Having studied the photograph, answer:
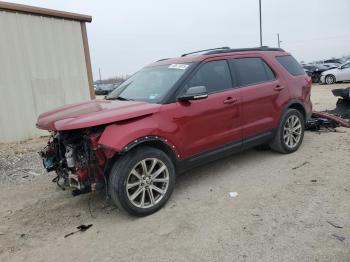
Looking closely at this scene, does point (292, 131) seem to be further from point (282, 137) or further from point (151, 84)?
point (151, 84)

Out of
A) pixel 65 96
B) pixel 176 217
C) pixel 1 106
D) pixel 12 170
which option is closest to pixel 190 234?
pixel 176 217

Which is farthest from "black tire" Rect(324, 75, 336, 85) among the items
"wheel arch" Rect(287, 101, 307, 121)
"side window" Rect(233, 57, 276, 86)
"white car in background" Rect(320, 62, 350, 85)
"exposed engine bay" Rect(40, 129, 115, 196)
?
"exposed engine bay" Rect(40, 129, 115, 196)

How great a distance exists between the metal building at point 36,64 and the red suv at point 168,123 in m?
4.80

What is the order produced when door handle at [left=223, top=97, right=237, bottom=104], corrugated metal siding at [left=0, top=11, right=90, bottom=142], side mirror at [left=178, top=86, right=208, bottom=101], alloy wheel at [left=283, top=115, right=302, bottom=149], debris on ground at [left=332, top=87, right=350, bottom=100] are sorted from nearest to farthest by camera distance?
side mirror at [left=178, top=86, right=208, bottom=101], door handle at [left=223, top=97, right=237, bottom=104], alloy wheel at [left=283, top=115, right=302, bottom=149], debris on ground at [left=332, top=87, right=350, bottom=100], corrugated metal siding at [left=0, top=11, right=90, bottom=142]

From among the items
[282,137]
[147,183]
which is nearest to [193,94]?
[147,183]

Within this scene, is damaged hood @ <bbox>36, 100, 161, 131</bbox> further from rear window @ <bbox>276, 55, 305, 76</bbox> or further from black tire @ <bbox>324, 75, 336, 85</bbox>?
black tire @ <bbox>324, 75, 336, 85</bbox>

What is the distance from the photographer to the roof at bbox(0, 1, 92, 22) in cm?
842

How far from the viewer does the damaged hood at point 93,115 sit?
3.57 meters

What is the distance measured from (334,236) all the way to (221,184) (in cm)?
180

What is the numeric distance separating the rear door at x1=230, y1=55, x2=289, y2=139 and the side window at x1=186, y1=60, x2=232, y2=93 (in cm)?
21

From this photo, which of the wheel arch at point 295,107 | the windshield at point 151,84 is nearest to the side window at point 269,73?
the wheel arch at point 295,107

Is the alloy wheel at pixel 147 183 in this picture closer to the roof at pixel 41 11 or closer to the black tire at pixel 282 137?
the black tire at pixel 282 137

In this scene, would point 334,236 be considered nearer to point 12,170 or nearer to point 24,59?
point 12,170

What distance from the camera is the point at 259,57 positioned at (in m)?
5.53
